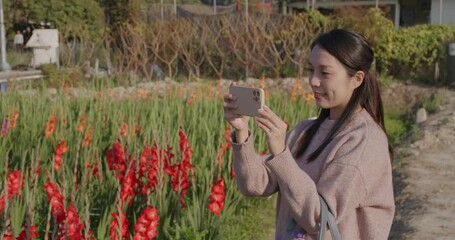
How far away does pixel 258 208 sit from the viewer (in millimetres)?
4738

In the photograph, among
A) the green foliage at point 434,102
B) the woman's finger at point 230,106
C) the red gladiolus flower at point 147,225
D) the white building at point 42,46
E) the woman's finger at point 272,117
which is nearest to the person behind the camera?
Answer: the woman's finger at point 272,117

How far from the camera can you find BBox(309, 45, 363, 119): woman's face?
1.78 metres

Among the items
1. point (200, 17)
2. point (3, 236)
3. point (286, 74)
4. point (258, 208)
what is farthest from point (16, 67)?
point (3, 236)

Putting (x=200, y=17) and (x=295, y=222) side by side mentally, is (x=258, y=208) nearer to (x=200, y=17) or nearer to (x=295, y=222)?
(x=295, y=222)

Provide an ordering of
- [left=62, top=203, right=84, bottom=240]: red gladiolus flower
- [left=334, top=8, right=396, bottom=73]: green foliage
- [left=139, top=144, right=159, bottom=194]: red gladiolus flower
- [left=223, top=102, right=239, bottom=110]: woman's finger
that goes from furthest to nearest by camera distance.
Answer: [left=334, top=8, right=396, bottom=73]: green foliage
[left=139, top=144, right=159, bottom=194]: red gladiolus flower
[left=62, top=203, right=84, bottom=240]: red gladiolus flower
[left=223, top=102, right=239, bottom=110]: woman's finger

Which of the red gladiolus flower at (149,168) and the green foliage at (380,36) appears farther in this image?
the green foliage at (380,36)

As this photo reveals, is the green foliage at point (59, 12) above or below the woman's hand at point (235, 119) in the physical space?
above

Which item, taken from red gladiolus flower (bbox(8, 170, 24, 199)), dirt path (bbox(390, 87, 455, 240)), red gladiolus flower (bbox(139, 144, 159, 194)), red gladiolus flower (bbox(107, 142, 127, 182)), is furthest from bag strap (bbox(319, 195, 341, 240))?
dirt path (bbox(390, 87, 455, 240))

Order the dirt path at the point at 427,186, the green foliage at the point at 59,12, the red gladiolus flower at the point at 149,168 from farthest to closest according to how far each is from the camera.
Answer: the green foliage at the point at 59,12 < the dirt path at the point at 427,186 < the red gladiolus flower at the point at 149,168

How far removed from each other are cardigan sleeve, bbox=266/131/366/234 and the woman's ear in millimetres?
161

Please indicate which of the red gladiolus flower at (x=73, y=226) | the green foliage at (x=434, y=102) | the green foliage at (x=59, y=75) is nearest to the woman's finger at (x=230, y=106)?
the red gladiolus flower at (x=73, y=226)

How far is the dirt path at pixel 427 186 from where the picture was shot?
4.22 m

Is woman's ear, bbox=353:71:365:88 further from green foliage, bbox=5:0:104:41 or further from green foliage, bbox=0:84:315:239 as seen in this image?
green foliage, bbox=5:0:104:41

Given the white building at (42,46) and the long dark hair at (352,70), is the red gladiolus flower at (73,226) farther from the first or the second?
the white building at (42,46)
